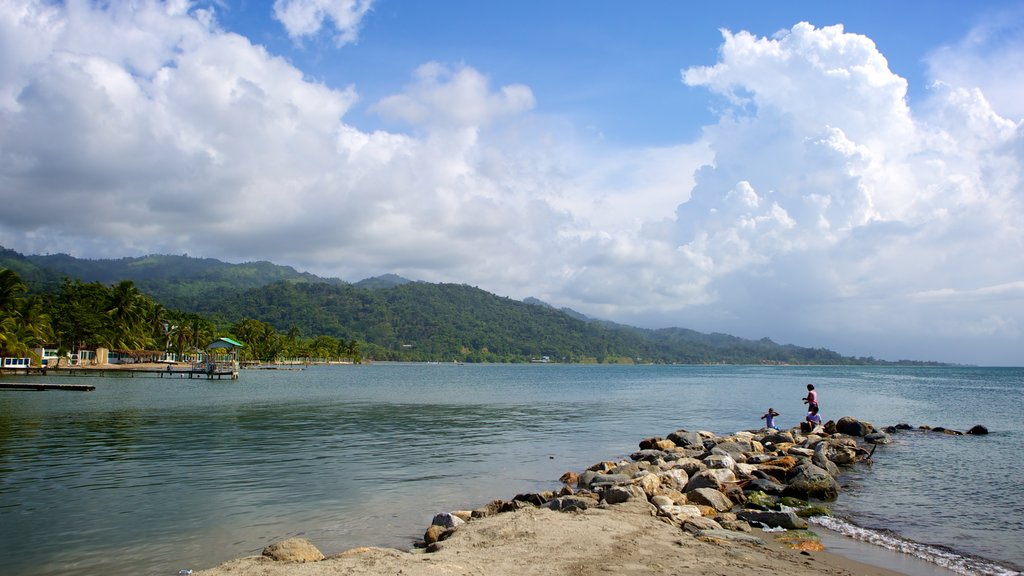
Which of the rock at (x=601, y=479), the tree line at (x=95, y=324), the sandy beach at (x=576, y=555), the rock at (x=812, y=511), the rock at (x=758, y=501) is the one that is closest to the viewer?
the sandy beach at (x=576, y=555)

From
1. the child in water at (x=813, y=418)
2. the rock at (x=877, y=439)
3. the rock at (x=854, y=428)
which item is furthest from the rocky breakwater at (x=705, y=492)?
the rock at (x=854, y=428)

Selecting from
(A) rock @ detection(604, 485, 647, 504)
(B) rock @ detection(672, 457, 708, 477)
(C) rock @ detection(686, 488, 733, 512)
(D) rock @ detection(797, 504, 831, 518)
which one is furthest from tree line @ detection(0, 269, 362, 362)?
(D) rock @ detection(797, 504, 831, 518)

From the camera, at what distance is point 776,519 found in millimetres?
12875

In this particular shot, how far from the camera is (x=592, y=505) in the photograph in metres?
13.4

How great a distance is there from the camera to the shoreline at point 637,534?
9258 millimetres

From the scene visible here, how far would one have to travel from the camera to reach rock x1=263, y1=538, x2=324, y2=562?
9.47 metres

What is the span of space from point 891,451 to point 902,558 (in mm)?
15846

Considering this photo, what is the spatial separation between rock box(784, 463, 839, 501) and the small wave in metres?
2.07

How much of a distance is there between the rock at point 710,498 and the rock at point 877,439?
16244 mm

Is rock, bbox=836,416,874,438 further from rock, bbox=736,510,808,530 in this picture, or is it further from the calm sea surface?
rock, bbox=736,510,808,530

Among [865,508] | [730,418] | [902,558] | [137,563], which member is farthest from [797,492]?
[730,418]

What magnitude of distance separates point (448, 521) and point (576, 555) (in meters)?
3.23

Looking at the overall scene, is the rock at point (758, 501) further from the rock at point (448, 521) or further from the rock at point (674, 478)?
the rock at point (448, 521)

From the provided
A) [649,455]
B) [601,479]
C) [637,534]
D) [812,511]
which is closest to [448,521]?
[637,534]
